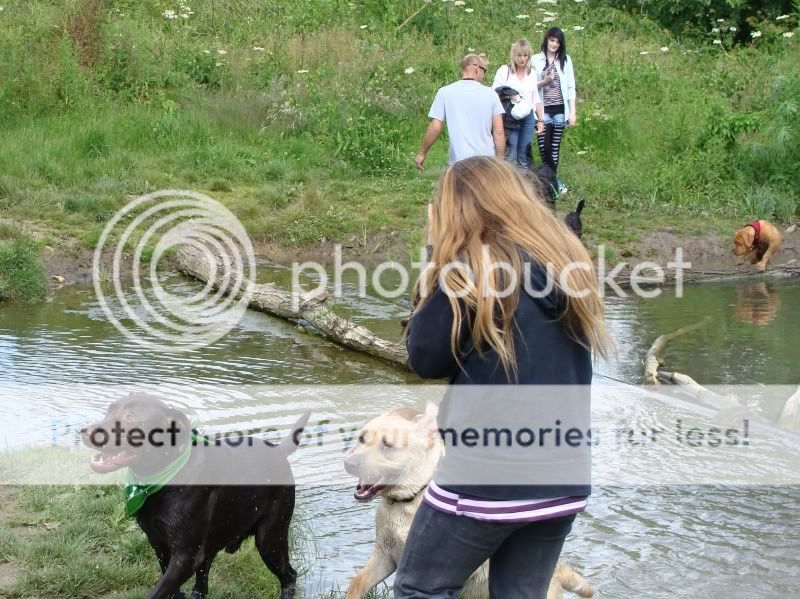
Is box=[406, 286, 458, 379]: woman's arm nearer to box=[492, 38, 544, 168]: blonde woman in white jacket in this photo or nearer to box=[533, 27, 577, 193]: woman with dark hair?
box=[492, 38, 544, 168]: blonde woman in white jacket

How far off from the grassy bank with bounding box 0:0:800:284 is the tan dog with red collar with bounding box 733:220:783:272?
1.24 m

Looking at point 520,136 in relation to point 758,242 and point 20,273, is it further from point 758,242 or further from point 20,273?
point 20,273

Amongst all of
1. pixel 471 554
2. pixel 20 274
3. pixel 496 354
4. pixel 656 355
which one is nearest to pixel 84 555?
pixel 471 554

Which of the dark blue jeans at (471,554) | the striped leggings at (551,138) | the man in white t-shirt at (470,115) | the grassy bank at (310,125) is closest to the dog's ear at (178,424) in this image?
the dark blue jeans at (471,554)

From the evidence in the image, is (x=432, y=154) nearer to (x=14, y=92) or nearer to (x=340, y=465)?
(x=14, y=92)

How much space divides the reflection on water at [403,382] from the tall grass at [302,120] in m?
2.14

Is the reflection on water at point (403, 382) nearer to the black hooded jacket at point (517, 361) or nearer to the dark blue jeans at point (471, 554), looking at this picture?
the dark blue jeans at point (471, 554)

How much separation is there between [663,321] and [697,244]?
3.22 meters

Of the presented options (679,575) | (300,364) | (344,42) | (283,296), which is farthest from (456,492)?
(344,42)

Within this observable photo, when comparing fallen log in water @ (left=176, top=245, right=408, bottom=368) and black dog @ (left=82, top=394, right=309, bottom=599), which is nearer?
black dog @ (left=82, top=394, right=309, bottom=599)

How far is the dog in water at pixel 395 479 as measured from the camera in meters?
4.11

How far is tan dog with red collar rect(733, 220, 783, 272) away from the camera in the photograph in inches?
465

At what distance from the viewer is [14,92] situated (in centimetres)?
1418

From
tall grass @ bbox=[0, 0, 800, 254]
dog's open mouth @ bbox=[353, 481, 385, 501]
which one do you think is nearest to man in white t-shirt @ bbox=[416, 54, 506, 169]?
tall grass @ bbox=[0, 0, 800, 254]
